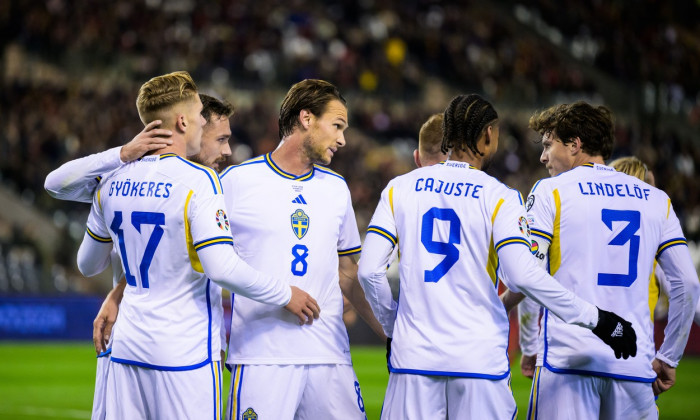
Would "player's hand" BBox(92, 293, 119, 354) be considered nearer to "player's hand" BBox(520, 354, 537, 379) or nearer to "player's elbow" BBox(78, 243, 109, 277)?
"player's elbow" BBox(78, 243, 109, 277)

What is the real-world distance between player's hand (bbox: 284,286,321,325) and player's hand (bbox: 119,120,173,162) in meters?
0.99

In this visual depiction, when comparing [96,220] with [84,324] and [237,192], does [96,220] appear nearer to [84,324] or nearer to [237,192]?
[237,192]

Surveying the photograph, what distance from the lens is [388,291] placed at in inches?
190

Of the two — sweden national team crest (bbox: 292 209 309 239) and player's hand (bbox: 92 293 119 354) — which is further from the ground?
sweden national team crest (bbox: 292 209 309 239)

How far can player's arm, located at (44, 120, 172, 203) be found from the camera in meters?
4.70

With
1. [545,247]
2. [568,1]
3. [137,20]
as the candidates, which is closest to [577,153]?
[545,247]

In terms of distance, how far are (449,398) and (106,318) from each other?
1.93 m

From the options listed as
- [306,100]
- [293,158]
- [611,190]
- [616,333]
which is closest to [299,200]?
[293,158]

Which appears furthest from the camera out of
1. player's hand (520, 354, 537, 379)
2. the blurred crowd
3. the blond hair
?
the blurred crowd

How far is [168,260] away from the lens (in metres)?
4.57

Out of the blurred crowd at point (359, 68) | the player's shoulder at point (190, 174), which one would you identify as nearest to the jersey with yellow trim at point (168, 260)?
the player's shoulder at point (190, 174)

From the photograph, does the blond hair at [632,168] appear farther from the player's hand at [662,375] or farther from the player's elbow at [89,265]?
the player's elbow at [89,265]

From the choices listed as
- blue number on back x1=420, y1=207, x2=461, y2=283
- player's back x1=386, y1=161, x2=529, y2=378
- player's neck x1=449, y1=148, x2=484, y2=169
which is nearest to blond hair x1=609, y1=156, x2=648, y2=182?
player's neck x1=449, y1=148, x2=484, y2=169

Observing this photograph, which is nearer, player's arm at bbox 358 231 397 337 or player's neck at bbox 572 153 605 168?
player's arm at bbox 358 231 397 337
